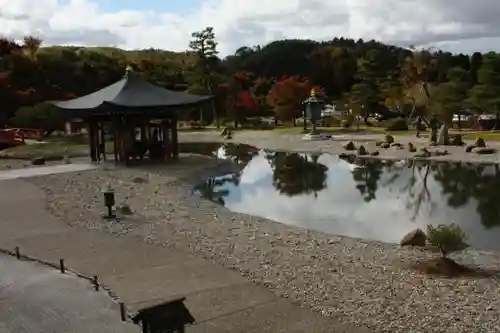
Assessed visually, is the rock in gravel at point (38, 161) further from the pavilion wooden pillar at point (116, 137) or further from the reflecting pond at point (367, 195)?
the reflecting pond at point (367, 195)

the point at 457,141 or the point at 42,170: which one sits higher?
the point at 457,141

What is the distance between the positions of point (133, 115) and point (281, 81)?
59.1 ft

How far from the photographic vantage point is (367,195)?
16547 mm

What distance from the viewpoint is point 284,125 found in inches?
1599

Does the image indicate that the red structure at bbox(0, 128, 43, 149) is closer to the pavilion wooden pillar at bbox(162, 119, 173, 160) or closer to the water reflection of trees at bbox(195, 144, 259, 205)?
the pavilion wooden pillar at bbox(162, 119, 173, 160)

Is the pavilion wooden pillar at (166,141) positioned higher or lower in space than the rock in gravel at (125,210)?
higher

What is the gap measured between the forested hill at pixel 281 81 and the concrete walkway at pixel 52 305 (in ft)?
84.6

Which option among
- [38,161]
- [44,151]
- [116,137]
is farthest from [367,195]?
[44,151]

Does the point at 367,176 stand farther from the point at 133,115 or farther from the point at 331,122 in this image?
the point at 331,122

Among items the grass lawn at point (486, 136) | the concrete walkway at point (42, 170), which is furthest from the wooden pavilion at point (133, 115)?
the grass lawn at point (486, 136)

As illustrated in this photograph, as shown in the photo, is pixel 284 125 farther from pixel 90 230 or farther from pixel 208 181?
pixel 90 230

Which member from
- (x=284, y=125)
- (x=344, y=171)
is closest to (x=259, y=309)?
(x=344, y=171)

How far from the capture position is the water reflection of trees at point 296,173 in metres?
18.2

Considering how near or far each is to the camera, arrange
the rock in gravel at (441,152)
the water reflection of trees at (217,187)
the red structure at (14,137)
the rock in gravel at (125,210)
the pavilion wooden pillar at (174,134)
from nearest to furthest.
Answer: the rock in gravel at (125,210), the water reflection of trees at (217,187), the pavilion wooden pillar at (174,134), the rock in gravel at (441,152), the red structure at (14,137)
